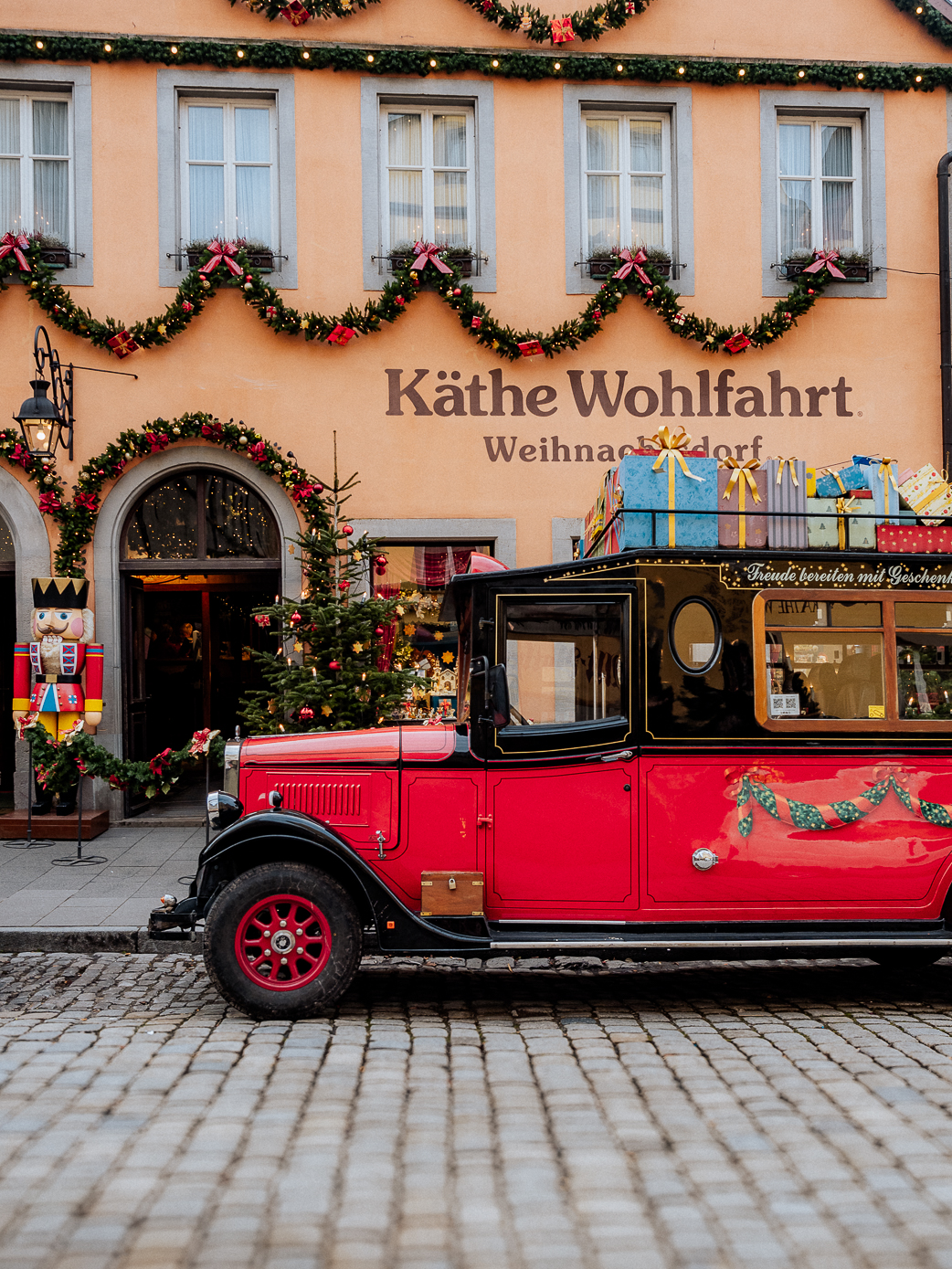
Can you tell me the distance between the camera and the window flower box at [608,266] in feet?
35.2

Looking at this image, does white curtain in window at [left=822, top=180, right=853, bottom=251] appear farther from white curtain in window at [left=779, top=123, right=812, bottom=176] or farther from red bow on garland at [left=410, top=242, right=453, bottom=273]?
red bow on garland at [left=410, top=242, right=453, bottom=273]

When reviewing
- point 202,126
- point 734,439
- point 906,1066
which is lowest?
point 906,1066

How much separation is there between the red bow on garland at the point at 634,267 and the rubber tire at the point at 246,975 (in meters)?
7.77

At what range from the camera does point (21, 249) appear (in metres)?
10.2

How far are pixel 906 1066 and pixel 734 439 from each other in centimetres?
762

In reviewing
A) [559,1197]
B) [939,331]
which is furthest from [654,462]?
[939,331]

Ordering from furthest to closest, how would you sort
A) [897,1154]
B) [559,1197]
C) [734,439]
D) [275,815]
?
[734,439] < [275,815] < [897,1154] < [559,1197]

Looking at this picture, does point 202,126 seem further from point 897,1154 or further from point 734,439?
Answer: point 897,1154

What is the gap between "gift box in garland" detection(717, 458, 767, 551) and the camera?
18.0 ft

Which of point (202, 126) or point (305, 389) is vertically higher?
point (202, 126)

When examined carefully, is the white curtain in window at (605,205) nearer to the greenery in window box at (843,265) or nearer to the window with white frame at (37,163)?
the greenery in window box at (843,265)

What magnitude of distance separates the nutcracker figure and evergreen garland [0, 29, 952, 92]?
536cm

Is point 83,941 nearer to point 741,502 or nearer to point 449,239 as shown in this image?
point 741,502

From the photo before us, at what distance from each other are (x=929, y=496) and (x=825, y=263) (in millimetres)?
6169
